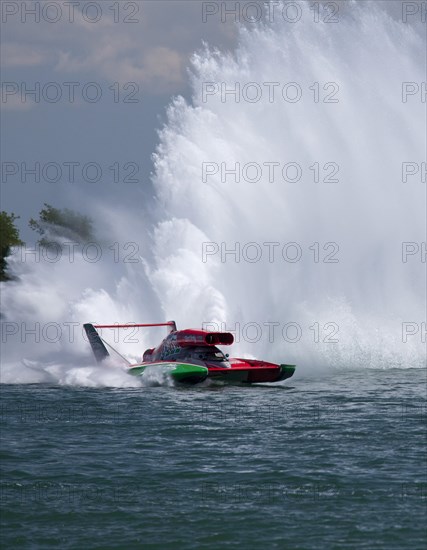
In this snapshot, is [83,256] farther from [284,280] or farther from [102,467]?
[102,467]

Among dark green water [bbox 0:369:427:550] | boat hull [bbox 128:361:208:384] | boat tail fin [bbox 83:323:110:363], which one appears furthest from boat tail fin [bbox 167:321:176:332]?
dark green water [bbox 0:369:427:550]

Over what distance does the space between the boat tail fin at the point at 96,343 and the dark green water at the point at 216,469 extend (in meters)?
3.71

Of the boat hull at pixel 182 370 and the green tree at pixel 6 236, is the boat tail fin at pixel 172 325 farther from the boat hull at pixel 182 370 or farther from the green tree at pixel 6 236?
the green tree at pixel 6 236

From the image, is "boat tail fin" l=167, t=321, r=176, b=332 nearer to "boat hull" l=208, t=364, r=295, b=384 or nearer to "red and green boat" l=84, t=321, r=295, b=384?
"red and green boat" l=84, t=321, r=295, b=384

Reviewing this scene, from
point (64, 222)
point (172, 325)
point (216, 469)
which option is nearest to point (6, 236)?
point (64, 222)

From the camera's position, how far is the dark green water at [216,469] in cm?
1434

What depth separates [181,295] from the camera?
3422 cm

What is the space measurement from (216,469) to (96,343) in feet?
43.8

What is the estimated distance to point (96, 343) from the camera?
30844mm

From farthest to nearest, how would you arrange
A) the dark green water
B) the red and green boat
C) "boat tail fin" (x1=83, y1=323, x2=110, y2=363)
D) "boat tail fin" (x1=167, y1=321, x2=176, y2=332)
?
"boat tail fin" (x1=167, y1=321, x2=176, y2=332)
"boat tail fin" (x1=83, y1=323, x2=110, y2=363)
the red and green boat
the dark green water

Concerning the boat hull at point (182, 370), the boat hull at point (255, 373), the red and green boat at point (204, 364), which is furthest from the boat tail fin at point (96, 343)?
the boat hull at point (255, 373)

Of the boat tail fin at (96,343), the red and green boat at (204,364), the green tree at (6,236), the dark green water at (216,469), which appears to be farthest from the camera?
the green tree at (6,236)

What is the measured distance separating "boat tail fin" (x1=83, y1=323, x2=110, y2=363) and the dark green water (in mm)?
3709

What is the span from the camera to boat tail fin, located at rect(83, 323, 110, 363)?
3080 cm
